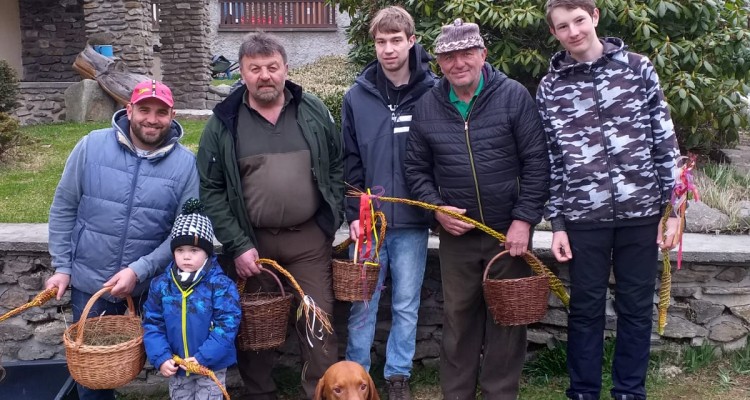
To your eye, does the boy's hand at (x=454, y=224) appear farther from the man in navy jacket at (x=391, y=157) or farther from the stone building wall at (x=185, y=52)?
the stone building wall at (x=185, y=52)

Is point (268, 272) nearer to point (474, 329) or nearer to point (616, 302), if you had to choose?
point (474, 329)

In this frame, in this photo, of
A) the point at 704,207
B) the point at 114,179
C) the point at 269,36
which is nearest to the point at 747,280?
the point at 704,207

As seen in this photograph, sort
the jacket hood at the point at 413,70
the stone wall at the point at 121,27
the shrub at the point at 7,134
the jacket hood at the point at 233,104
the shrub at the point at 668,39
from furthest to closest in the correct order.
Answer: the stone wall at the point at 121,27 → the shrub at the point at 7,134 → the shrub at the point at 668,39 → the jacket hood at the point at 413,70 → the jacket hood at the point at 233,104

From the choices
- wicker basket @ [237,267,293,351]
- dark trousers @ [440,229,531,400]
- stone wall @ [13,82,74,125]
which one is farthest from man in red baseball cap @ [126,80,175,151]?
stone wall @ [13,82,74,125]

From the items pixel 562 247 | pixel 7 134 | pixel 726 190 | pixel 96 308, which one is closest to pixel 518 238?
pixel 562 247

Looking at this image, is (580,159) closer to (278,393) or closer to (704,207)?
(704,207)

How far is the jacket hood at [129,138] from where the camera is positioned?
3.65 metres

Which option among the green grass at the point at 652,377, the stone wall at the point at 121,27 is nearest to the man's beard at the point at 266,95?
the green grass at the point at 652,377

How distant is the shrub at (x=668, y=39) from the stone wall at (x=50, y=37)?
522 inches

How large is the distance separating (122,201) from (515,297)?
78.1 inches

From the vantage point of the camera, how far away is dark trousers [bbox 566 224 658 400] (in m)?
3.71

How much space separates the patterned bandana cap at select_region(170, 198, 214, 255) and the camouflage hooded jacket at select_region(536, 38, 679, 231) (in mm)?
1772

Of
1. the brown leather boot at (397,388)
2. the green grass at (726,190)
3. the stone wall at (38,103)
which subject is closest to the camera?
the brown leather boot at (397,388)

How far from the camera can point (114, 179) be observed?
362 centimetres
